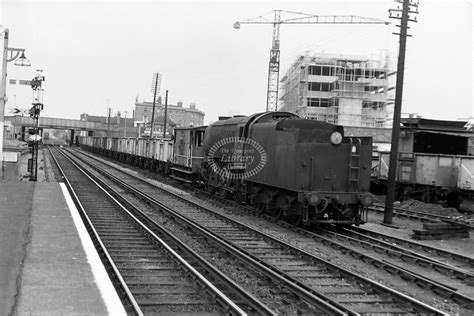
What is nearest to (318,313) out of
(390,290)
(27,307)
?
(390,290)

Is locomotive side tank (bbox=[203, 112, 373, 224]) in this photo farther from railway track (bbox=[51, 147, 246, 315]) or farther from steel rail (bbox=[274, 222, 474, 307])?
railway track (bbox=[51, 147, 246, 315])

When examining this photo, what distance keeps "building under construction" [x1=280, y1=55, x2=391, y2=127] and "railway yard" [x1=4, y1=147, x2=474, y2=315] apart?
58457mm

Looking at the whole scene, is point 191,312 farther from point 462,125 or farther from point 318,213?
point 462,125

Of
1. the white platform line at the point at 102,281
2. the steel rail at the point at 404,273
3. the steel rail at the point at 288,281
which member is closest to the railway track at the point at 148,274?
the white platform line at the point at 102,281

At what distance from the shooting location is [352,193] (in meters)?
11.9

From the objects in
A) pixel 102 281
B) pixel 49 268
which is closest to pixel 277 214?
pixel 49 268

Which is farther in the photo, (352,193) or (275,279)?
(352,193)

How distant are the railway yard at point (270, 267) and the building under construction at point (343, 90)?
58457 millimetres

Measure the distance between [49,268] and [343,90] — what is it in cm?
6831

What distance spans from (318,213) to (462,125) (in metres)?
17.3

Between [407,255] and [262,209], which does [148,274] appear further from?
[262,209]

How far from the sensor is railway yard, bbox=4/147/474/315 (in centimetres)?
636

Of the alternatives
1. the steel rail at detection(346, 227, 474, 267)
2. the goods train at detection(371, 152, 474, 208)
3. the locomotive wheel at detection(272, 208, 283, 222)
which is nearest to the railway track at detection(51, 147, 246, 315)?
the locomotive wheel at detection(272, 208, 283, 222)

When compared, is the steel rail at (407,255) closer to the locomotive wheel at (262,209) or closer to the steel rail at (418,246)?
the steel rail at (418,246)
